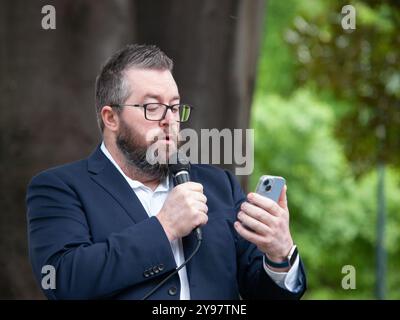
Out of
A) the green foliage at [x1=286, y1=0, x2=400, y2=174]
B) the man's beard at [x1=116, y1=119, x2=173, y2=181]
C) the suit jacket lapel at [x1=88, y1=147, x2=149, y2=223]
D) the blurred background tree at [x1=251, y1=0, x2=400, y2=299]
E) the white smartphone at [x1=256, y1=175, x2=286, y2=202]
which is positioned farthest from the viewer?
the blurred background tree at [x1=251, y1=0, x2=400, y2=299]

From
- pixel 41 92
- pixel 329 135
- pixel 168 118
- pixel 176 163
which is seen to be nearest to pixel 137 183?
pixel 176 163

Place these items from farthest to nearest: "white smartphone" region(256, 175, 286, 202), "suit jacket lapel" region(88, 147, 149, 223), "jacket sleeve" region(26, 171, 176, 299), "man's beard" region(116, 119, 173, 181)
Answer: "man's beard" region(116, 119, 173, 181), "suit jacket lapel" region(88, 147, 149, 223), "white smartphone" region(256, 175, 286, 202), "jacket sleeve" region(26, 171, 176, 299)

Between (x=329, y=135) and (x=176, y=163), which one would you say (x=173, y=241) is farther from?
(x=329, y=135)

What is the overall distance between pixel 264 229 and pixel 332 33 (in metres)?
8.48

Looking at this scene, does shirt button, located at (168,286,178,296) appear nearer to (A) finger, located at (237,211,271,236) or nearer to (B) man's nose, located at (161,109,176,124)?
(A) finger, located at (237,211,271,236)

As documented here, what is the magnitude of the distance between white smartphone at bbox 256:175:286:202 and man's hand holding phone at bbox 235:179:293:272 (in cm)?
4

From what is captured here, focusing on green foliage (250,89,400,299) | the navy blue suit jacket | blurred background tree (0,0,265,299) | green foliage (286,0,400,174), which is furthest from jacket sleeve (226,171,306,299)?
green foliage (250,89,400,299)

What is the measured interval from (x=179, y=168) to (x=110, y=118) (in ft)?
1.31

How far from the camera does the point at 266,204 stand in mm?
2975

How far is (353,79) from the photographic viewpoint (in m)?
11.1

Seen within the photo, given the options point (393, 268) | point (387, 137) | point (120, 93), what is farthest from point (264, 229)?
point (393, 268)

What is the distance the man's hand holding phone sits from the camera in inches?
117

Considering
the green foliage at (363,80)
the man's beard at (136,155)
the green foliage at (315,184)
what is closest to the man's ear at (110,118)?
the man's beard at (136,155)
